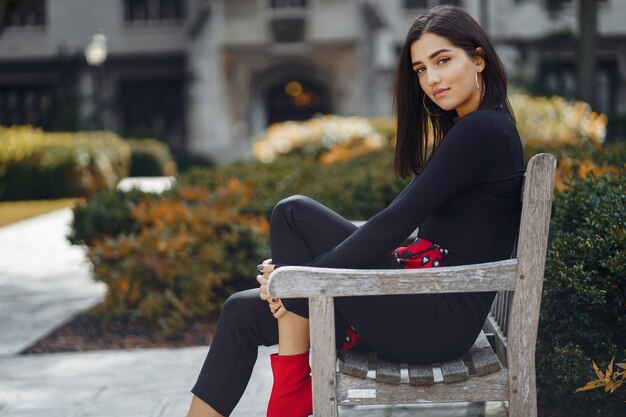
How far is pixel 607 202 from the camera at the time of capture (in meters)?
3.58

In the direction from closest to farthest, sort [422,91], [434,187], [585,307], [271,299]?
1. [434,187]
2. [271,299]
3. [422,91]
4. [585,307]

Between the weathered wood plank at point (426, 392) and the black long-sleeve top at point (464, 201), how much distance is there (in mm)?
376

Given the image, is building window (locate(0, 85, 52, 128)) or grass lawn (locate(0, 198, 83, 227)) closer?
grass lawn (locate(0, 198, 83, 227))

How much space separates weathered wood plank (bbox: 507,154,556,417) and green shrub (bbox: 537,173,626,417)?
1.79ft

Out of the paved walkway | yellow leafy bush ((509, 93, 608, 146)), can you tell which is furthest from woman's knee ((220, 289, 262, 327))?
yellow leafy bush ((509, 93, 608, 146))

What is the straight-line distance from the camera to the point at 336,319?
10.1ft

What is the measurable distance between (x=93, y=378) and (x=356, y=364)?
2505 millimetres

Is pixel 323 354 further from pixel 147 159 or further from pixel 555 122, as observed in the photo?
pixel 147 159

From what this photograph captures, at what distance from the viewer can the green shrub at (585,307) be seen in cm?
326

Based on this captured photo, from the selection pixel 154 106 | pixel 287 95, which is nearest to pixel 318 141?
pixel 287 95

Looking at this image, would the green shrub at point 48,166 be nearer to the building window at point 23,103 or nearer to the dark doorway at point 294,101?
the dark doorway at point 294,101

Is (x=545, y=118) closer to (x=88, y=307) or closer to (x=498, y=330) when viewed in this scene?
(x=88, y=307)

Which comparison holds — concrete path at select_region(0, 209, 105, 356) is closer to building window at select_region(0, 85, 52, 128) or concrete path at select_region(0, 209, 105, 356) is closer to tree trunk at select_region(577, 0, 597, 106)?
tree trunk at select_region(577, 0, 597, 106)

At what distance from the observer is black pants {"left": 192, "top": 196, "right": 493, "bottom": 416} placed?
289 centimetres
